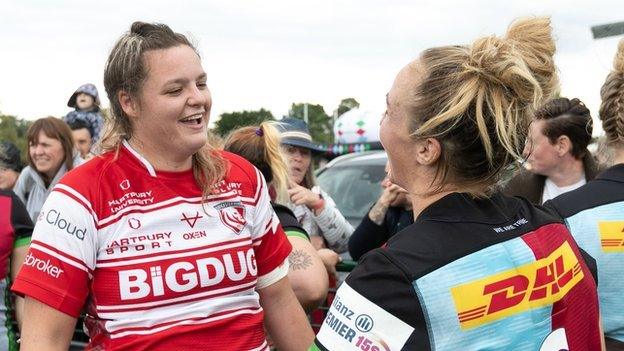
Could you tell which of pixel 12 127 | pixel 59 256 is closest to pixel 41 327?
pixel 59 256

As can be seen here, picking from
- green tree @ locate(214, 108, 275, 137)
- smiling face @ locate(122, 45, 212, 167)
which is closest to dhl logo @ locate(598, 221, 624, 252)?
smiling face @ locate(122, 45, 212, 167)

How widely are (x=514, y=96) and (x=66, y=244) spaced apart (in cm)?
142

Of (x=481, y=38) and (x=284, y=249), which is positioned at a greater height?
(x=481, y=38)

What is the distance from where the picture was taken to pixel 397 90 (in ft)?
6.52

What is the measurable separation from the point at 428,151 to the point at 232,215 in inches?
40.4

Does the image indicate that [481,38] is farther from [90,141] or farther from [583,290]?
[90,141]

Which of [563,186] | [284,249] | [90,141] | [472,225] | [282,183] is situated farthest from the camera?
[90,141]

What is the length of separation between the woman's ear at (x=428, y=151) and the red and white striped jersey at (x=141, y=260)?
96cm

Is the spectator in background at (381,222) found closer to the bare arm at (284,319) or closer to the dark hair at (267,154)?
the dark hair at (267,154)

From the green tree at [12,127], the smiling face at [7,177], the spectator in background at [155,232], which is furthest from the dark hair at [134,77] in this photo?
the green tree at [12,127]

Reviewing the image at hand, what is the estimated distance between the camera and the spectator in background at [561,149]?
4.58 m

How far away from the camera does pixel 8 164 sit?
18.8 ft

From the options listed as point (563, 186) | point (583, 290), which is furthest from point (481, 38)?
point (563, 186)

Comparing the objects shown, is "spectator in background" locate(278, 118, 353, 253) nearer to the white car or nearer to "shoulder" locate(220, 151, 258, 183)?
"shoulder" locate(220, 151, 258, 183)
